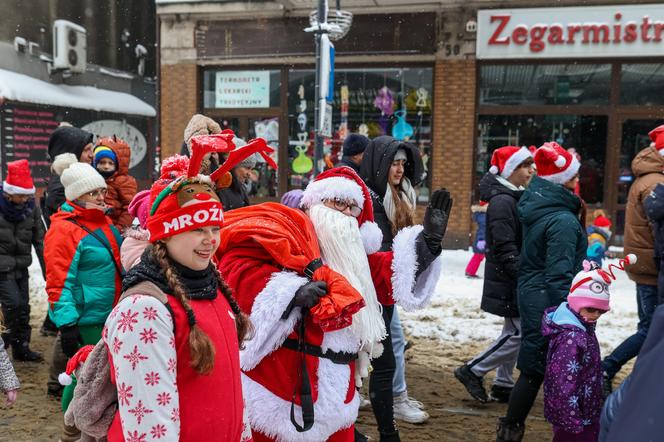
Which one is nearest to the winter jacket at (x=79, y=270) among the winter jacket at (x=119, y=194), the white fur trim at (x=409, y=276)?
the winter jacket at (x=119, y=194)

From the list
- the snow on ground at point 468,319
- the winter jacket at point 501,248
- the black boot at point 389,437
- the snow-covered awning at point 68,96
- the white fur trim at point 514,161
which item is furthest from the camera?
the snow-covered awning at point 68,96

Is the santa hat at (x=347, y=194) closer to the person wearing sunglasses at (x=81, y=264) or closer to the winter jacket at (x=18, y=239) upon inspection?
the person wearing sunglasses at (x=81, y=264)

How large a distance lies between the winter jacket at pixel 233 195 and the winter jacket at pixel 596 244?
→ 224 inches

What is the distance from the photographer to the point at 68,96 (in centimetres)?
1480

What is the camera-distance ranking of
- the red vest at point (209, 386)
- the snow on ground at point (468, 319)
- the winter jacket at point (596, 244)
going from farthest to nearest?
the winter jacket at point (596, 244) → the snow on ground at point (468, 319) → the red vest at point (209, 386)

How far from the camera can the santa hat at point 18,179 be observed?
18.0ft

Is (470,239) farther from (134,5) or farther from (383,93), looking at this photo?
(134,5)

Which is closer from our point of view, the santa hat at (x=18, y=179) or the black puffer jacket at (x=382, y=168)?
the black puffer jacket at (x=382, y=168)

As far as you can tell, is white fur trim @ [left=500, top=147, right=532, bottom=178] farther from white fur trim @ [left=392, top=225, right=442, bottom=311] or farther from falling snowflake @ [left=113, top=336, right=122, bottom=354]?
falling snowflake @ [left=113, top=336, right=122, bottom=354]

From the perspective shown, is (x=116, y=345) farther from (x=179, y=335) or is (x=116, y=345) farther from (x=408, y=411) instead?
(x=408, y=411)

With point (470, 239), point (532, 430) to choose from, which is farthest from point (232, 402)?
point (470, 239)

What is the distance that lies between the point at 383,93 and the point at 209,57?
3.95 meters

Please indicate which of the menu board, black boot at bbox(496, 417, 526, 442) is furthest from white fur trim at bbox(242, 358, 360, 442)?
the menu board

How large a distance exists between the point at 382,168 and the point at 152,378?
2549 mm
